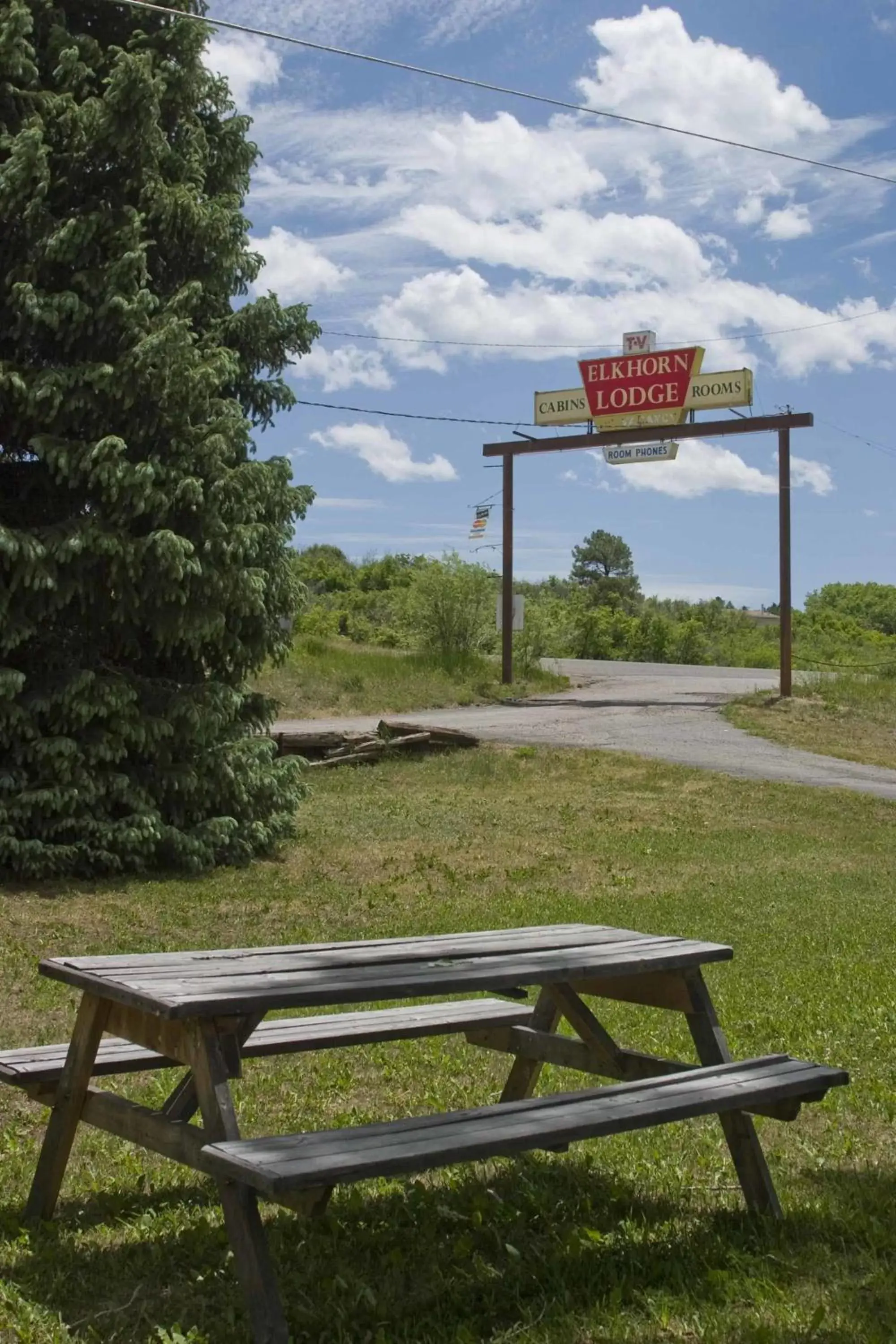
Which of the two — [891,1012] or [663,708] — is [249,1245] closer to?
[891,1012]

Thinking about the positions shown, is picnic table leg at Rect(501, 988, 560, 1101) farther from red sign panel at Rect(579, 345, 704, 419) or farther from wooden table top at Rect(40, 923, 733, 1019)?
red sign panel at Rect(579, 345, 704, 419)

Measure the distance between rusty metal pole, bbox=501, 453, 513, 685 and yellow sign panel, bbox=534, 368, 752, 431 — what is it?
5.02 ft

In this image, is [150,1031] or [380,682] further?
[380,682]

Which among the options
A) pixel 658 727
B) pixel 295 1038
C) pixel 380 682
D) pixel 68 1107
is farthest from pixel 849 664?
pixel 68 1107

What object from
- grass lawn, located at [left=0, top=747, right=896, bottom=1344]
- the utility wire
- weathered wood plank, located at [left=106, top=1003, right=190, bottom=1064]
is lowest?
grass lawn, located at [left=0, top=747, right=896, bottom=1344]

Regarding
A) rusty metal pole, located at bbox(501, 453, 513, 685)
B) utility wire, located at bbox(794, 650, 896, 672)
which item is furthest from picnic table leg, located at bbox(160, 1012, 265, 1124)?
utility wire, located at bbox(794, 650, 896, 672)

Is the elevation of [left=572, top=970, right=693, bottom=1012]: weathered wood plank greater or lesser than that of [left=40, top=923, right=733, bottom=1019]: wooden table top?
lesser

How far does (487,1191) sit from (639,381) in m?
25.1

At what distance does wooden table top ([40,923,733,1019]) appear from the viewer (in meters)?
3.46

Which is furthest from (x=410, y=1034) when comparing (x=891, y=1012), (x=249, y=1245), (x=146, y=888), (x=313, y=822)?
(x=313, y=822)

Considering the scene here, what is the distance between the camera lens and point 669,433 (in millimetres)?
27531

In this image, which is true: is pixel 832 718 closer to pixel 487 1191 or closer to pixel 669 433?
pixel 669 433

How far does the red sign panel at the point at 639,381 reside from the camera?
2764cm

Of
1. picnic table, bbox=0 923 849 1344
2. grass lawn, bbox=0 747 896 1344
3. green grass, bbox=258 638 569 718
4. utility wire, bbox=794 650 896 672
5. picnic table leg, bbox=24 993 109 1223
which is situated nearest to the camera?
picnic table, bbox=0 923 849 1344
